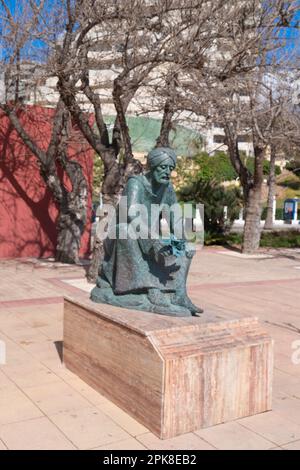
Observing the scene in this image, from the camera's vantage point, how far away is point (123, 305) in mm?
4363

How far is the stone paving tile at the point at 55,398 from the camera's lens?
402 centimetres

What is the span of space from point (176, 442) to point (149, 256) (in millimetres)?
1468

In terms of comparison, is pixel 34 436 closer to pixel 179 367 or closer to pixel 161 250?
pixel 179 367

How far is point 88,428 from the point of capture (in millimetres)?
3668

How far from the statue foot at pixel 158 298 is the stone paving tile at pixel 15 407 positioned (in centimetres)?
123

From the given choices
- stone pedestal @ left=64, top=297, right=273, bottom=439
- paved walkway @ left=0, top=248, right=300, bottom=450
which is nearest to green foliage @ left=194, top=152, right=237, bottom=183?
paved walkway @ left=0, top=248, right=300, bottom=450

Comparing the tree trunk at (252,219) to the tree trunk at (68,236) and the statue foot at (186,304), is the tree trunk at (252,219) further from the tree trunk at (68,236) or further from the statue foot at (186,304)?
the statue foot at (186,304)

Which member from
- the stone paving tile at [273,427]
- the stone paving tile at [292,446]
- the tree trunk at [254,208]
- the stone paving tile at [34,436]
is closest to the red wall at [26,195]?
the tree trunk at [254,208]

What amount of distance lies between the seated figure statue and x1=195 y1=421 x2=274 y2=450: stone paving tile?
0.92 metres

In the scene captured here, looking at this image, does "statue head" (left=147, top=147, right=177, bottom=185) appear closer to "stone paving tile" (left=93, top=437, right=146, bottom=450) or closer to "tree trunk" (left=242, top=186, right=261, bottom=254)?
"stone paving tile" (left=93, top=437, right=146, bottom=450)

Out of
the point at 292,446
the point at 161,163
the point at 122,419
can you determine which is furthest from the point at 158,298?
the point at 292,446

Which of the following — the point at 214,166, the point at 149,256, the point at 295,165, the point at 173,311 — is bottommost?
the point at 173,311

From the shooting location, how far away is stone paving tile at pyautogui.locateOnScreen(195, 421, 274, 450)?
11.5 ft
